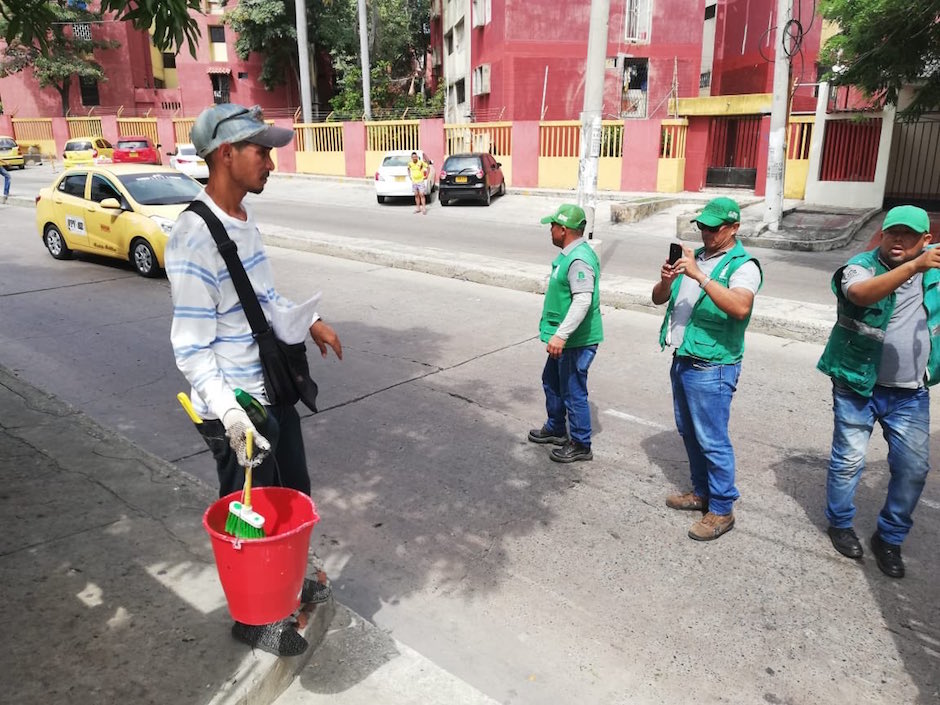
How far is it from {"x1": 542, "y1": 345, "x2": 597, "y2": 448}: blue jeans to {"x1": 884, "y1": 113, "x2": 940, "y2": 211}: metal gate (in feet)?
56.7

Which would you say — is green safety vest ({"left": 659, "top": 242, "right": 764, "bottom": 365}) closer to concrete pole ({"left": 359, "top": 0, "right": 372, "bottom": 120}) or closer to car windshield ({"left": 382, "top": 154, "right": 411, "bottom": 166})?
car windshield ({"left": 382, "top": 154, "right": 411, "bottom": 166})

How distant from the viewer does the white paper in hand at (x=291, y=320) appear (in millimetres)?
2701

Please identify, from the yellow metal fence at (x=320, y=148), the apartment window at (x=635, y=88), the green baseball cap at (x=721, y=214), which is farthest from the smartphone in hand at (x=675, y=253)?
the yellow metal fence at (x=320, y=148)

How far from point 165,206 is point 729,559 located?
A: 988 centimetres

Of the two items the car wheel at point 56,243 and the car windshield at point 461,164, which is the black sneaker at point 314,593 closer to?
the car wheel at point 56,243

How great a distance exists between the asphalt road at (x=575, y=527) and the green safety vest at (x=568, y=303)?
2.78 feet

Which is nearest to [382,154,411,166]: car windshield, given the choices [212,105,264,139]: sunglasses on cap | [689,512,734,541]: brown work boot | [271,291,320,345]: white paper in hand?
[689,512,734,541]: brown work boot

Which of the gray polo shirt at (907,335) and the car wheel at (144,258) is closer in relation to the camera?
the gray polo shirt at (907,335)

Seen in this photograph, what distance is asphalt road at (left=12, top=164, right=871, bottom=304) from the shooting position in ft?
40.0

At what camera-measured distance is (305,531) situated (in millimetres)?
2475

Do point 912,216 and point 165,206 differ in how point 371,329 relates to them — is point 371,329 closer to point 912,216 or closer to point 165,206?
point 165,206

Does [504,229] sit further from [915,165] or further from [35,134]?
[35,134]

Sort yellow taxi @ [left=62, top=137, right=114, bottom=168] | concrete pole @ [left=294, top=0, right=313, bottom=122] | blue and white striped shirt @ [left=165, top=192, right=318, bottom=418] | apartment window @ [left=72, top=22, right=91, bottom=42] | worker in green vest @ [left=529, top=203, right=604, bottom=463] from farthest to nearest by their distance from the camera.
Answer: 1. apartment window @ [left=72, top=22, right=91, bottom=42]
2. yellow taxi @ [left=62, top=137, right=114, bottom=168]
3. concrete pole @ [left=294, top=0, right=313, bottom=122]
4. worker in green vest @ [left=529, top=203, right=604, bottom=463]
5. blue and white striped shirt @ [left=165, top=192, right=318, bottom=418]

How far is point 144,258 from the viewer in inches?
430
